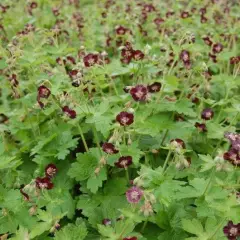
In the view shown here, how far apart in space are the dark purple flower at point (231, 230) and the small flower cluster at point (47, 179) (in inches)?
45.2

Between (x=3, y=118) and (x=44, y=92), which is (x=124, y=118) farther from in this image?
(x=3, y=118)

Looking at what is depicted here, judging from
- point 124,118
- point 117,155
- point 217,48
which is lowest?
point 117,155

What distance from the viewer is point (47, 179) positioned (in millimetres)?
2738

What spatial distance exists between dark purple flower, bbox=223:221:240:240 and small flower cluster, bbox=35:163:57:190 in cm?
→ 115

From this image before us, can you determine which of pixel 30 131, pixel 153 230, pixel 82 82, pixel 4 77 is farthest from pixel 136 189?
pixel 4 77

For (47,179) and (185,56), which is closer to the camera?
(47,179)

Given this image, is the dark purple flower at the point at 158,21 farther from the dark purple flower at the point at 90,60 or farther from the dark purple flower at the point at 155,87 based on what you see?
the dark purple flower at the point at 90,60

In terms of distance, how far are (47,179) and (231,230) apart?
1.20m

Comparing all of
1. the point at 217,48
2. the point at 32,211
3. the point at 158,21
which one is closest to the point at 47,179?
the point at 32,211

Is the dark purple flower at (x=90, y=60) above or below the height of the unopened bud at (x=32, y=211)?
above

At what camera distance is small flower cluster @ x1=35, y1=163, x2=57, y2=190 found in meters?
2.72

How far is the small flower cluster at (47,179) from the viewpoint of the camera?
2716mm

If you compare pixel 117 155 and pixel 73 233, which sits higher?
pixel 117 155

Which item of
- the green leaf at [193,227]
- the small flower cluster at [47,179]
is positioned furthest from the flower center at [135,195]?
the small flower cluster at [47,179]
